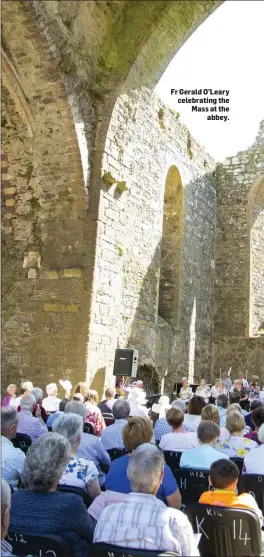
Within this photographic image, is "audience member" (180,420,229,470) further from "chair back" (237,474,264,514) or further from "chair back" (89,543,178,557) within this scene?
"chair back" (89,543,178,557)

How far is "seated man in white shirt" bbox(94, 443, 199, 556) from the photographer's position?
2.20m

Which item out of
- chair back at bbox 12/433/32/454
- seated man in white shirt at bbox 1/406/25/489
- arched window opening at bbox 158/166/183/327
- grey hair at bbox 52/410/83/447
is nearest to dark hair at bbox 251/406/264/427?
chair back at bbox 12/433/32/454

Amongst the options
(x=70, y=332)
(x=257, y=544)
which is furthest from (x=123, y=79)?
(x=257, y=544)

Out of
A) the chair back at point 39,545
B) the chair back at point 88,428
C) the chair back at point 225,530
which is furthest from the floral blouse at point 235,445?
the chair back at point 39,545

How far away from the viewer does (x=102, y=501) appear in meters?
2.96

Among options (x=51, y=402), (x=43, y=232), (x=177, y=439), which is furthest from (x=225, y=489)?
(x=43, y=232)

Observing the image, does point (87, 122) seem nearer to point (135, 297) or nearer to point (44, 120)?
point (44, 120)

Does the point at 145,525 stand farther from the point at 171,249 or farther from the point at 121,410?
the point at 171,249

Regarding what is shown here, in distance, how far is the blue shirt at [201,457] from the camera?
12.2 ft

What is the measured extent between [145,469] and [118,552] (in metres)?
0.44

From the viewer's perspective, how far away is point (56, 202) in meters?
8.41

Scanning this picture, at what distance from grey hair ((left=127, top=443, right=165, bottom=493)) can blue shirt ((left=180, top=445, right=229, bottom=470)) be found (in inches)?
48.8

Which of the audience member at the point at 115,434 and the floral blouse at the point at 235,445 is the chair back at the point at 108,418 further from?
the floral blouse at the point at 235,445

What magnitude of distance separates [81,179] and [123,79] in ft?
5.26
